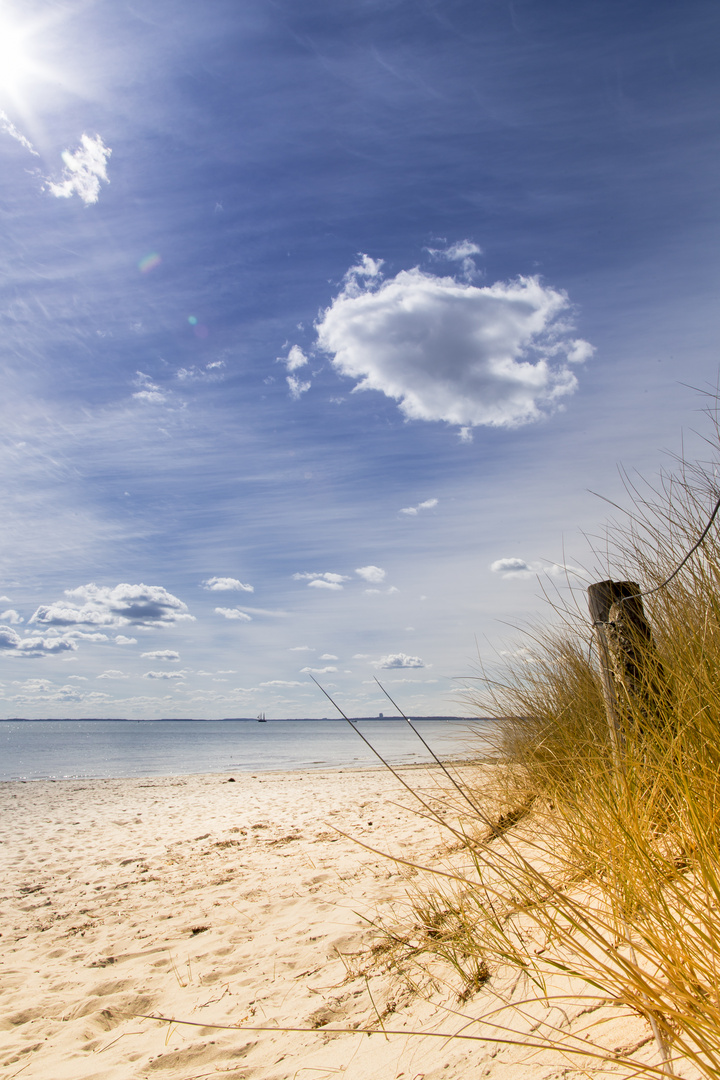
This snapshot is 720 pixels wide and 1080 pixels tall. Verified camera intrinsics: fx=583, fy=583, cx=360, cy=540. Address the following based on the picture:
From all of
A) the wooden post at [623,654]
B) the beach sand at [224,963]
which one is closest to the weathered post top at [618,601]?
the wooden post at [623,654]

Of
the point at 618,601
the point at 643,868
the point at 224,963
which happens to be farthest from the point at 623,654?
the point at 224,963

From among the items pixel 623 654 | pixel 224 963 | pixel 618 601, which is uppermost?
pixel 618 601

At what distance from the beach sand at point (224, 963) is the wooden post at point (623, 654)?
4.30 feet

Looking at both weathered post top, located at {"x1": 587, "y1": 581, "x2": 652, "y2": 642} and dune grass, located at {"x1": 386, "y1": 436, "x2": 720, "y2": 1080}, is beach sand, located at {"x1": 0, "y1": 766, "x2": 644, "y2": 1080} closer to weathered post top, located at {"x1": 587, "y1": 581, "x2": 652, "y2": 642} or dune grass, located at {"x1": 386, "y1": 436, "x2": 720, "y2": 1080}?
dune grass, located at {"x1": 386, "y1": 436, "x2": 720, "y2": 1080}

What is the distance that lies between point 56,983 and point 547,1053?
3034mm

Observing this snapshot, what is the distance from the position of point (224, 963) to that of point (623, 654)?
2727mm

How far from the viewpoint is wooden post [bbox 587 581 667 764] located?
8.86 ft

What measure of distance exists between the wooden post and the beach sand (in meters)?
1.31

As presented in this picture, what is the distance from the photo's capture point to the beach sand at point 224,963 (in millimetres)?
2047

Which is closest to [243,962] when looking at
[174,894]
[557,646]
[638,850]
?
[174,894]

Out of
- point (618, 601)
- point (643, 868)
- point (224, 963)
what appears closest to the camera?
point (643, 868)

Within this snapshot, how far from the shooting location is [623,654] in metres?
2.87

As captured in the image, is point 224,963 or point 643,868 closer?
point 643,868

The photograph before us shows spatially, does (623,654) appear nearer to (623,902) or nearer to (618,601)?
(618,601)
